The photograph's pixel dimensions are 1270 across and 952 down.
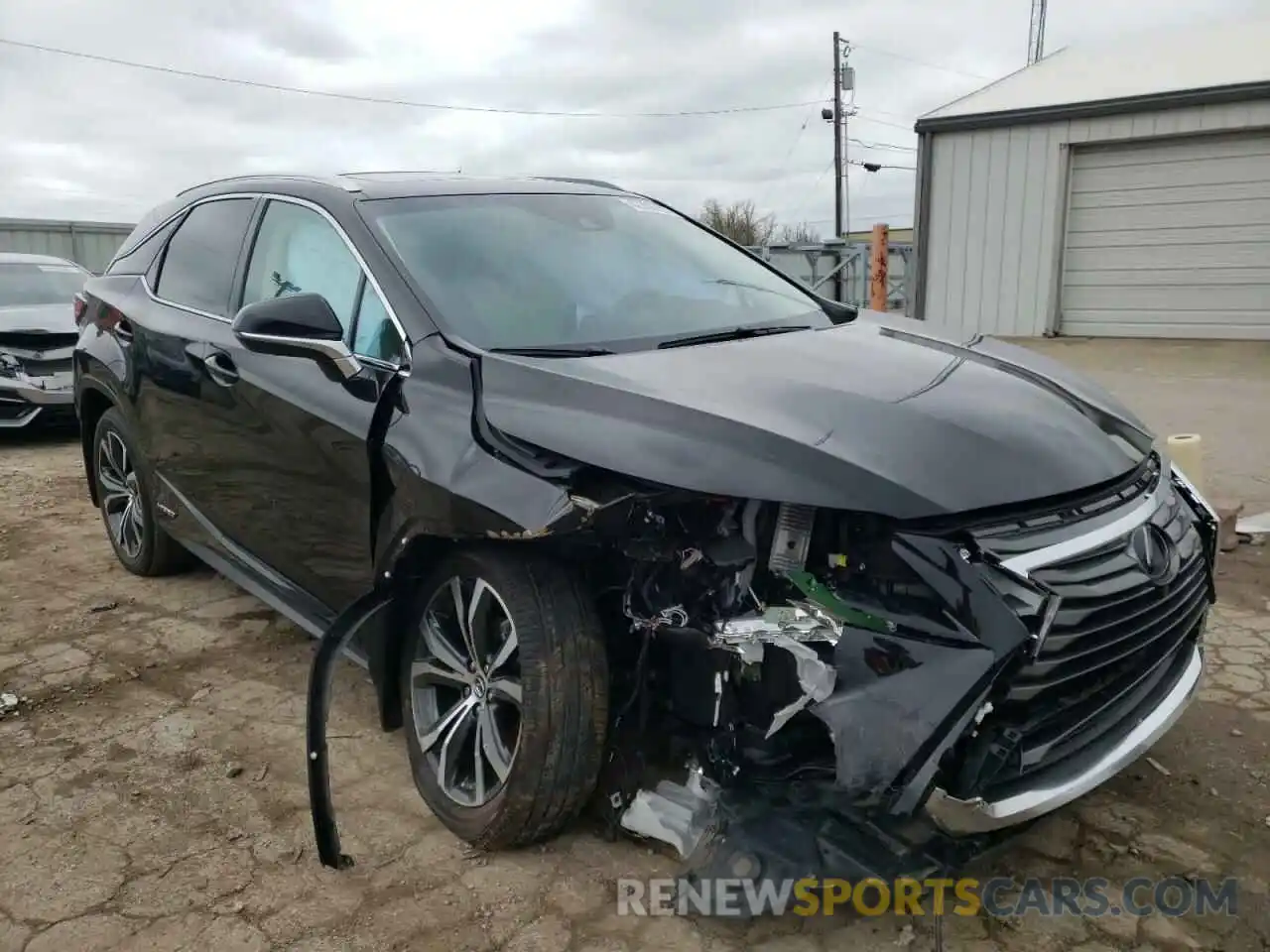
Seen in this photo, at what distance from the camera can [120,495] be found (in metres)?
5.00

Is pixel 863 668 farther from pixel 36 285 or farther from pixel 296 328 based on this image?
pixel 36 285

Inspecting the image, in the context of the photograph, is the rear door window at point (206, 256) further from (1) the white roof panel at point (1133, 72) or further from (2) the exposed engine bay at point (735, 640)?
(1) the white roof panel at point (1133, 72)

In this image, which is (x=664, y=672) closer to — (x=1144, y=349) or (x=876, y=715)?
(x=876, y=715)

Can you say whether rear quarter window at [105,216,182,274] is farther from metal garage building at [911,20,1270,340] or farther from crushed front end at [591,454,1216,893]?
metal garage building at [911,20,1270,340]

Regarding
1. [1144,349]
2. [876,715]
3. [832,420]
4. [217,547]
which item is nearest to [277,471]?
[217,547]

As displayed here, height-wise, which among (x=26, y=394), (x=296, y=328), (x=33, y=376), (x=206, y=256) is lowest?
(x=26, y=394)

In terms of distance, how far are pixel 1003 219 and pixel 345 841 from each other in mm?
11939

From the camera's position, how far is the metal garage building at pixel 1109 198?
1123 cm

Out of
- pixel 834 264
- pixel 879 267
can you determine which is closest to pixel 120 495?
pixel 879 267

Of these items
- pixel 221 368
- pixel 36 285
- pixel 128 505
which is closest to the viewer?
pixel 221 368

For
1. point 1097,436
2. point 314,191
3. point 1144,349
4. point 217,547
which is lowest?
point 1144,349

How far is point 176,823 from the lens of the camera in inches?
113

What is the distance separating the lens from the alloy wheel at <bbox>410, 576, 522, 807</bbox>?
2566 mm

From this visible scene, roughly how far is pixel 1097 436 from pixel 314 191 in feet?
8.31
